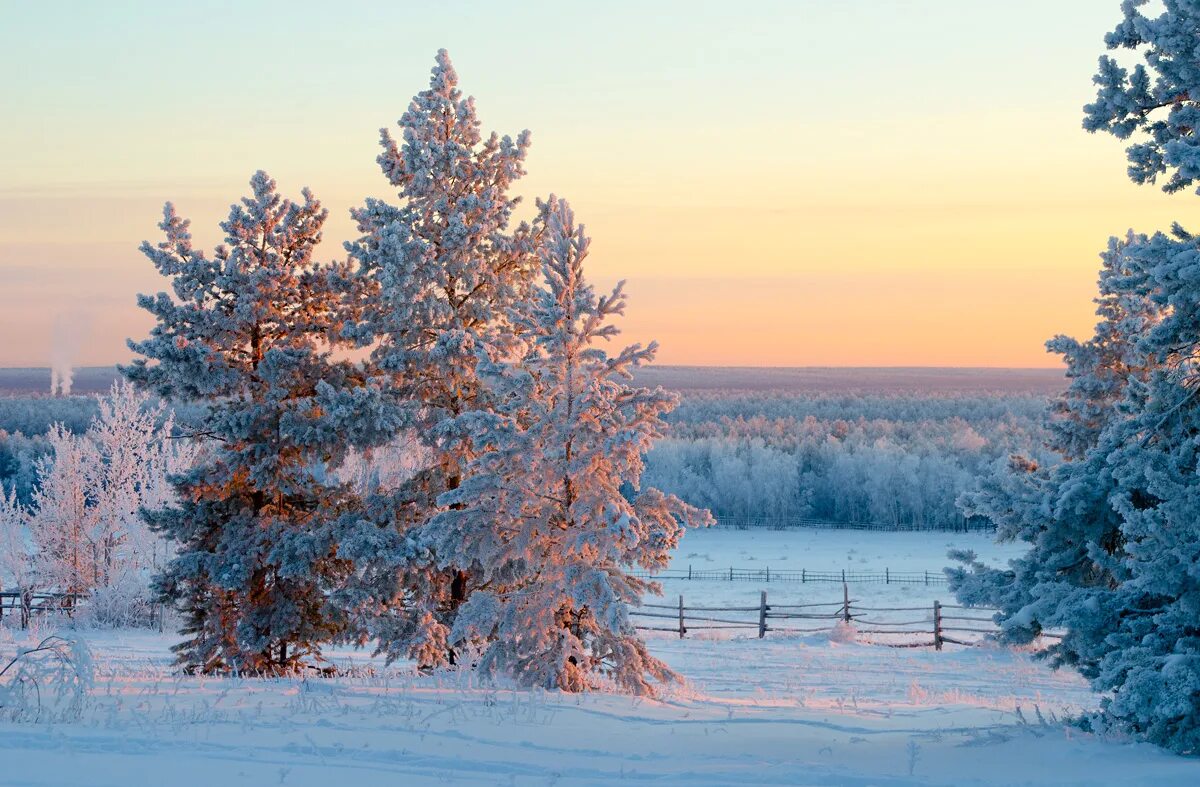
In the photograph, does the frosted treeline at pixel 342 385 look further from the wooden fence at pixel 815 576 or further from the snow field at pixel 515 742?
the wooden fence at pixel 815 576

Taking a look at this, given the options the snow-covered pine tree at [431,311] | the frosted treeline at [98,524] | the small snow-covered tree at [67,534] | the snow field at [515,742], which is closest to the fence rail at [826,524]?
the frosted treeline at [98,524]

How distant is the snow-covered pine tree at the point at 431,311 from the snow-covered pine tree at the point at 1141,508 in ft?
31.9

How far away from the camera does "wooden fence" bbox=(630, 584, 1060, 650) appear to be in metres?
33.5

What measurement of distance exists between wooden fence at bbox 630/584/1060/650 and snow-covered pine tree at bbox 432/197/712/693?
55.9ft

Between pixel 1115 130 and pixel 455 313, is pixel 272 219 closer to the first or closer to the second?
pixel 455 313

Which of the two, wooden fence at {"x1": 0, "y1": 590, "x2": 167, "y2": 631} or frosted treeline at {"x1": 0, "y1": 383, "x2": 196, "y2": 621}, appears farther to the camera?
frosted treeline at {"x1": 0, "y1": 383, "x2": 196, "y2": 621}

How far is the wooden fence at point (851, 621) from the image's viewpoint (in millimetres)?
33531

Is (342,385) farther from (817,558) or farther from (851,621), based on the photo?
(817,558)

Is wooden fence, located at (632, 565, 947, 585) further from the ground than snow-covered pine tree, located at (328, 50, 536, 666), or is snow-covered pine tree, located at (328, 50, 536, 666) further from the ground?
snow-covered pine tree, located at (328, 50, 536, 666)

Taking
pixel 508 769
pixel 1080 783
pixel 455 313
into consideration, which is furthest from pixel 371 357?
pixel 1080 783

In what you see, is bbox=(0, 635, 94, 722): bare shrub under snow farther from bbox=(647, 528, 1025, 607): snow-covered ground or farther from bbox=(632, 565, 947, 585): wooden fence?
bbox=(632, 565, 947, 585): wooden fence

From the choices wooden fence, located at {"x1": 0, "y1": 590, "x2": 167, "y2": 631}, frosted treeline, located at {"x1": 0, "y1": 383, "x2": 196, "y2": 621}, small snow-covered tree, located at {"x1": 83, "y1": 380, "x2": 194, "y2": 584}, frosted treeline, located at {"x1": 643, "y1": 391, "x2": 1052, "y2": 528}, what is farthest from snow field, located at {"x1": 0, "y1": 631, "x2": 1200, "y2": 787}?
frosted treeline, located at {"x1": 643, "y1": 391, "x2": 1052, "y2": 528}

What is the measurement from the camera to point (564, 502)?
1452 cm

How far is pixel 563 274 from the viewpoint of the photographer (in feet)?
48.2
